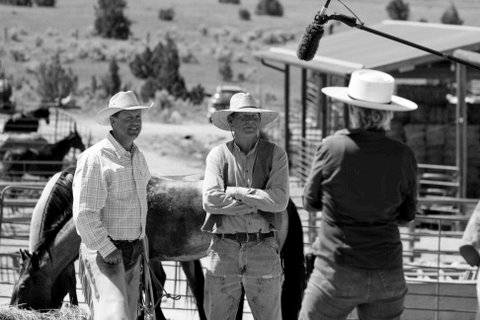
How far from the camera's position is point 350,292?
5270 millimetres

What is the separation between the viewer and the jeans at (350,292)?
17.3 ft

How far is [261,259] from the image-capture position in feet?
23.1

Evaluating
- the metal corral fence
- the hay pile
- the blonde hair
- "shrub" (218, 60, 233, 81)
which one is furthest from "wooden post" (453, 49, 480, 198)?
"shrub" (218, 60, 233, 81)

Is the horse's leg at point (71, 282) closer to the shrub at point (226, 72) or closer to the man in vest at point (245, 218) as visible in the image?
the man in vest at point (245, 218)

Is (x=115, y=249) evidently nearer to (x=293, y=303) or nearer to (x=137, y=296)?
(x=137, y=296)

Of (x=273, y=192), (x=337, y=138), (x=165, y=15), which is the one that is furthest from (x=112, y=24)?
(x=337, y=138)

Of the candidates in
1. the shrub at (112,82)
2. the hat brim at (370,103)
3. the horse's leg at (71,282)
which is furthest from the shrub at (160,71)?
the hat brim at (370,103)

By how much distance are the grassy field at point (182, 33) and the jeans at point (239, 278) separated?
39901 mm

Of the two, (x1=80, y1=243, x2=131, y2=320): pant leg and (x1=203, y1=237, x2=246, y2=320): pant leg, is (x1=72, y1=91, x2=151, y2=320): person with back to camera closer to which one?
(x1=80, y1=243, x2=131, y2=320): pant leg

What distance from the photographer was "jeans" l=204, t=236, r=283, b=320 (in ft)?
22.9

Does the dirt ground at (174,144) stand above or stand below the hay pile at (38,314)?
below

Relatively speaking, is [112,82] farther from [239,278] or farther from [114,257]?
[114,257]

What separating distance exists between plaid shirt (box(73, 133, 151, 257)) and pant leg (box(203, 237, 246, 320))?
0.54 m

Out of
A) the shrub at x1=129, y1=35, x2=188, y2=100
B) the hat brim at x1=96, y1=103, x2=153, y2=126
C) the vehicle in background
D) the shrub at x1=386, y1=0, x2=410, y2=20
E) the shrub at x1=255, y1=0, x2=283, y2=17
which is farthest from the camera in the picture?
the shrub at x1=255, y1=0, x2=283, y2=17
